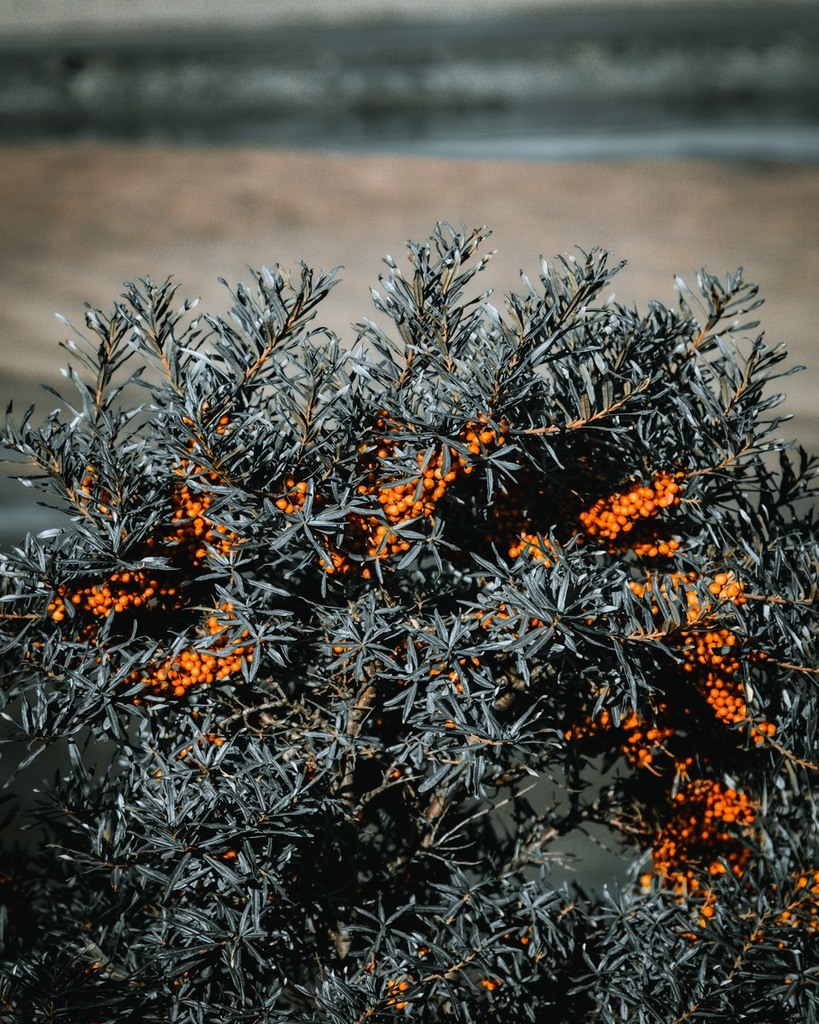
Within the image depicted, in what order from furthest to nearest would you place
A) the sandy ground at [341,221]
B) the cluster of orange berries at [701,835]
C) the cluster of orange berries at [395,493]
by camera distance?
the sandy ground at [341,221], the cluster of orange berries at [701,835], the cluster of orange berries at [395,493]

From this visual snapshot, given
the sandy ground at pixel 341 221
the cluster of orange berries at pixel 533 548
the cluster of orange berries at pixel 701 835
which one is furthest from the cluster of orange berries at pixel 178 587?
the sandy ground at pixel 341 221

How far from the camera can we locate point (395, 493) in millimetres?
416

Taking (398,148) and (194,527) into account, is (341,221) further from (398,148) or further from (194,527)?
(194,527)

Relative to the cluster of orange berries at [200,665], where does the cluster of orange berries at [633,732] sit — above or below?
below

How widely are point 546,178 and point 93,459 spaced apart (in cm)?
223

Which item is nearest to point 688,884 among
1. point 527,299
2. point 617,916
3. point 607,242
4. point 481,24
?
point 617,916

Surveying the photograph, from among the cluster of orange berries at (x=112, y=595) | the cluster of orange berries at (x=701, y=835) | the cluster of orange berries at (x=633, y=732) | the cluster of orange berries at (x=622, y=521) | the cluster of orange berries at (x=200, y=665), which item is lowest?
the cluster of orange berries at (x=701, y=835)

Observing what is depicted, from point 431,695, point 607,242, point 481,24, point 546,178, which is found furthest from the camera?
point 481,24

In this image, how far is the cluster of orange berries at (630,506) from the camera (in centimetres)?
44

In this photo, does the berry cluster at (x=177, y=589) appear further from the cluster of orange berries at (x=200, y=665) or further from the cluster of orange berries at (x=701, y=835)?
the cluster of orange berries at (x=701, y=835)

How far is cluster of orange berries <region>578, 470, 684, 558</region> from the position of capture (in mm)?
442

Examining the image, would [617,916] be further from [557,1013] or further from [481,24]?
[481,24]

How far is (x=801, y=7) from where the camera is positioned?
99.3 inches

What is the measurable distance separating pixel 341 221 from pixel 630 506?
211 cm
